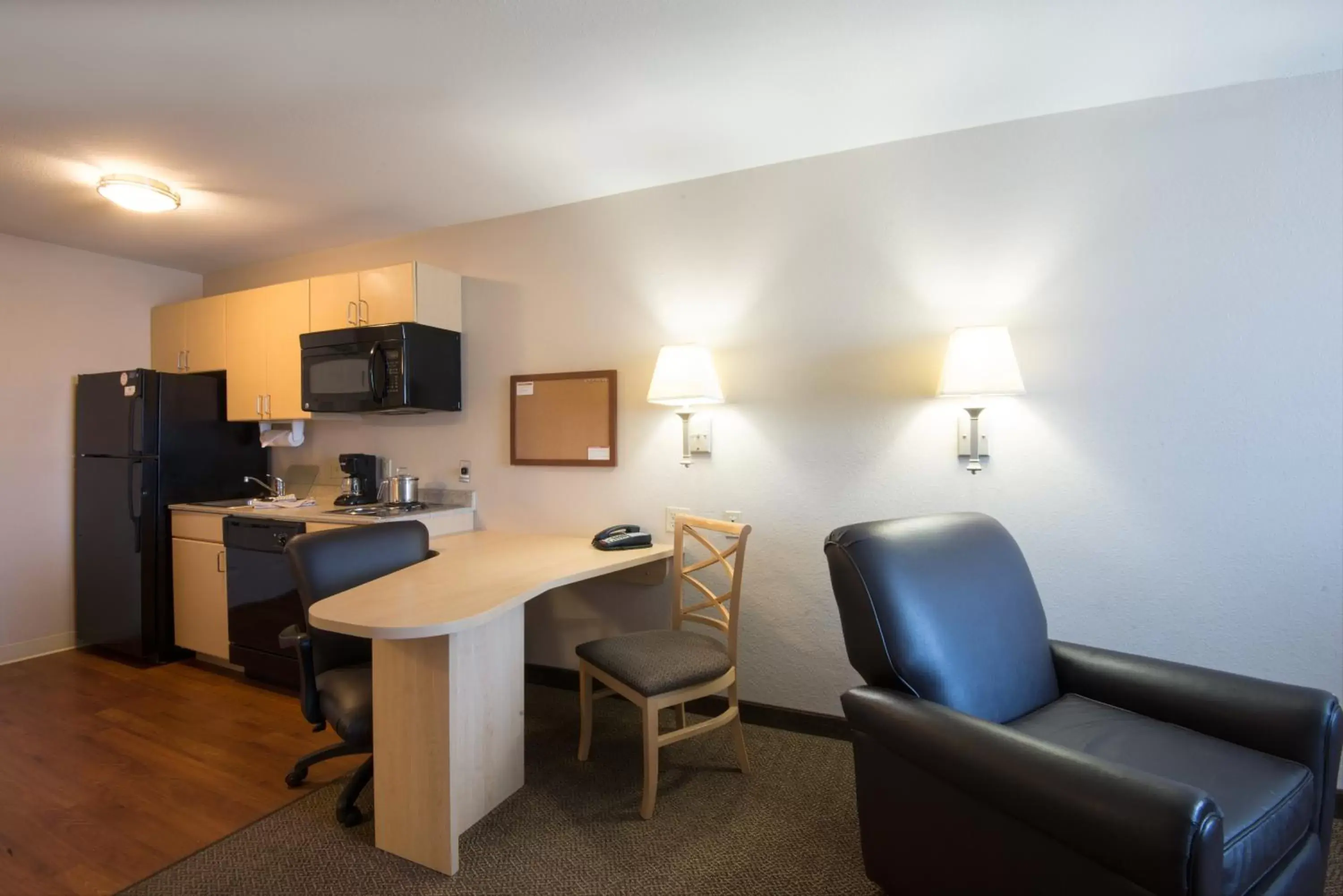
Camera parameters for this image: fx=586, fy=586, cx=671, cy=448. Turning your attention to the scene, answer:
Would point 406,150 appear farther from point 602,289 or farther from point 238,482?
point 238,482

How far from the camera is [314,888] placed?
5.21 ft

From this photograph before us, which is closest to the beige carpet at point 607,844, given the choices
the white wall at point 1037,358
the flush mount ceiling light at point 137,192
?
the white wall at point 1037,358

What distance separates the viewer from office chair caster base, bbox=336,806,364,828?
1.84 meters

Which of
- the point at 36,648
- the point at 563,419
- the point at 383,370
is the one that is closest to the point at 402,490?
the point at 383,370

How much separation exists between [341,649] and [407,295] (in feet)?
5.55

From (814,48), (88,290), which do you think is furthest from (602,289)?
(88,290)

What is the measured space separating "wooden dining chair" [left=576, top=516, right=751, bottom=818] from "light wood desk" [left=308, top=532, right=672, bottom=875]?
328mm

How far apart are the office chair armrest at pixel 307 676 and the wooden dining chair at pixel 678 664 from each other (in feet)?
2.80

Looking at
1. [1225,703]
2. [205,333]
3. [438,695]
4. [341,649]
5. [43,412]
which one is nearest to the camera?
[1225,703]

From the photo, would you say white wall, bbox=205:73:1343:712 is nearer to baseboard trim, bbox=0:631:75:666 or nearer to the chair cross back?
the chair cross back

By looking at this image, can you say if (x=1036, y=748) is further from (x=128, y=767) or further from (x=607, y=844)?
(x=128, y=767)

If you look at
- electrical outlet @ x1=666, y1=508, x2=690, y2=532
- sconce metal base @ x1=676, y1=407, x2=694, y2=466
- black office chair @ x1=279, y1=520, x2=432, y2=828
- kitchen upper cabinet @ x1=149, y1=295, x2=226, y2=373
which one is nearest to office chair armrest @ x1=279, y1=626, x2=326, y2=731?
black office chair @ x1=279, y1=520, x2=432, y2=828

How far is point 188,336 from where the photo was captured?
367cm

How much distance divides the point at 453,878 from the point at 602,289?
7.56 feet
